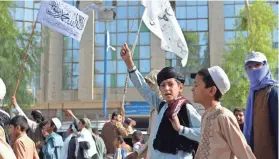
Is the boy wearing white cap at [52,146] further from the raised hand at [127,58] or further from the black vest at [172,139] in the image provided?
the black vest at [172,139]

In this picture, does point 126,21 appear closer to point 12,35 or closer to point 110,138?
point 12,35

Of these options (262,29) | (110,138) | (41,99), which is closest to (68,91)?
(41,99)

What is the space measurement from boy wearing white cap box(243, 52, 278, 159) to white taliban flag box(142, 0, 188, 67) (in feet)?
7.43

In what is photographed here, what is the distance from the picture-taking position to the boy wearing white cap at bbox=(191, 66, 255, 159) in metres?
3.29

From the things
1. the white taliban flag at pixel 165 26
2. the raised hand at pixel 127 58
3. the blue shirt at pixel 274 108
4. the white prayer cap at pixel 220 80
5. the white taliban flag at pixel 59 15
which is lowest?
the blue shirt at pixel 274 108

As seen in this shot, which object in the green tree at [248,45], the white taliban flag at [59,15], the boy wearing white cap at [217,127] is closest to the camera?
the boy wearing white cap at [217,127]

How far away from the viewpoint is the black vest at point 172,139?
3.85 meters

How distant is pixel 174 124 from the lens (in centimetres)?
378

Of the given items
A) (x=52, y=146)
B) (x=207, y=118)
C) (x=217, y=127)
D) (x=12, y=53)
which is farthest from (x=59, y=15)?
(x=12, y=53)

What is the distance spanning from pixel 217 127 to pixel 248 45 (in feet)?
86.6

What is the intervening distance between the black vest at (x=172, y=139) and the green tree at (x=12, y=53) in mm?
22602

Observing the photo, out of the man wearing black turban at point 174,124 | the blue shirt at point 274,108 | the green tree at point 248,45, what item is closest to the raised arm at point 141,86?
the man wearing black turban at point 174,124

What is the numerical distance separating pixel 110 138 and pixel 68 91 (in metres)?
30.8

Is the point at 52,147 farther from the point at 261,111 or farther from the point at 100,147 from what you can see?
the point at 261,111
